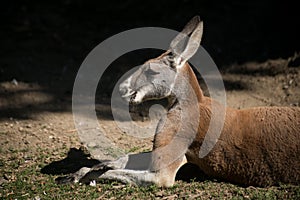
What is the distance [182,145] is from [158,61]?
0.80 m

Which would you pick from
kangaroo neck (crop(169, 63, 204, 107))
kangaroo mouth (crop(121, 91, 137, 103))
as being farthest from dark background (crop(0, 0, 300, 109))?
kangaroo neck (crop(169, 63, 204, 107))

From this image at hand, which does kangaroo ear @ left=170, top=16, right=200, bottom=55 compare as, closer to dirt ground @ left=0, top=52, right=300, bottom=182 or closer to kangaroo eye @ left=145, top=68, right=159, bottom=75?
kangaroo eye @ left=145, top=68, right=159, bottom=75

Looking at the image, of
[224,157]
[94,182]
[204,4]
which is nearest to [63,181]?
[94,182]

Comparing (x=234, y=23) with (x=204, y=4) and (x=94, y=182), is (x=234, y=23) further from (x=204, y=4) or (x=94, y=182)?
(x=94, y=182)

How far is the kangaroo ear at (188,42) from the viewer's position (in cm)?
414

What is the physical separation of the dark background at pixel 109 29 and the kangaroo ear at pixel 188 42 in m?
2.80

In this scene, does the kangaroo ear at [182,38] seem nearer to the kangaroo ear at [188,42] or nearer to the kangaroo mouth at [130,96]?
the kangaroo ear at [188,42]

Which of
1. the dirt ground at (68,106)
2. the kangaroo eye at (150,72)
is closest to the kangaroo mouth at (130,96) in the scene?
the kangaroo eye at (150,72)

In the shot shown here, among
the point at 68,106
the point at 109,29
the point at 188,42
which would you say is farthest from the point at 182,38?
the point at 109,29

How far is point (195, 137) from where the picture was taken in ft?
13.6

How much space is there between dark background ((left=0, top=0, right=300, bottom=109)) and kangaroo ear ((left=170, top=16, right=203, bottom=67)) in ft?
9.20

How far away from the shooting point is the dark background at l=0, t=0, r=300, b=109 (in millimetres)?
7496

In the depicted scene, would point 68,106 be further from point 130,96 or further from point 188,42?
point 188,42

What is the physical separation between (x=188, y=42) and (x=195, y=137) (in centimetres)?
84
